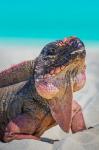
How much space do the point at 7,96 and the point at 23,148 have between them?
123cm

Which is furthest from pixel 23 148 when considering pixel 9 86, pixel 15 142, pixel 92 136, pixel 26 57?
pixel 26 57

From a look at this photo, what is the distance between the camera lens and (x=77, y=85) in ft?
26.6

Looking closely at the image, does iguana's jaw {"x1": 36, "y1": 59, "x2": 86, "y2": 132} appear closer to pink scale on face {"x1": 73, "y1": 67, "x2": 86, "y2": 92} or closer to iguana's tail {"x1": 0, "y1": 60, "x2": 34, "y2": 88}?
pink scale on face {"x1": 73, "y1": 67, "x2": 86, "y2": 92}

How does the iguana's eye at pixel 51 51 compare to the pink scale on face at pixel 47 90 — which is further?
the iguana's eye at pixel 51 51

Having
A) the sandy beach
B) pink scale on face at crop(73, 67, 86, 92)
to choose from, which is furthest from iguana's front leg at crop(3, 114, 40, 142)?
pink scale on face at crop(73, 67, 86, 92)

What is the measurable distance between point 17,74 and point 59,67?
2.94ft

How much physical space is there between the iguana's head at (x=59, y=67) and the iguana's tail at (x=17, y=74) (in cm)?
42

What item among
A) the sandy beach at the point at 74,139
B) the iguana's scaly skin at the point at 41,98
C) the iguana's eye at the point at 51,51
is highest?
the iguana's eye at the point at 51,51

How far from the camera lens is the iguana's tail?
8.38 meters

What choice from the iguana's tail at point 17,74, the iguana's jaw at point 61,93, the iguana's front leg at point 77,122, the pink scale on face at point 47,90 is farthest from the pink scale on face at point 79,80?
the iguana's tail at point 17,74

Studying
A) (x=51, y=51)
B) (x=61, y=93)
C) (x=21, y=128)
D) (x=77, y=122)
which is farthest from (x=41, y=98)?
(x=77, y=122)

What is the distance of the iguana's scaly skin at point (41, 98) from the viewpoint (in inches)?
307

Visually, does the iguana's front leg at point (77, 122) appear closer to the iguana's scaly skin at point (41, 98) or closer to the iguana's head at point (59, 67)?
the iguana's scaly skin at point (41, 98)

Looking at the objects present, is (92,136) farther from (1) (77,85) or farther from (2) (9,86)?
(2) (9,86)
